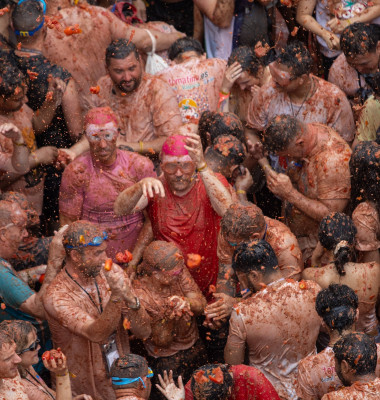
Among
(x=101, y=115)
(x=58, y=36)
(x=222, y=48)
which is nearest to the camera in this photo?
(x=101, y=115)

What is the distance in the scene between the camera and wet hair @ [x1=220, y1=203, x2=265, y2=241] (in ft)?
23.8

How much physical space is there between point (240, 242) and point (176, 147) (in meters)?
1.03

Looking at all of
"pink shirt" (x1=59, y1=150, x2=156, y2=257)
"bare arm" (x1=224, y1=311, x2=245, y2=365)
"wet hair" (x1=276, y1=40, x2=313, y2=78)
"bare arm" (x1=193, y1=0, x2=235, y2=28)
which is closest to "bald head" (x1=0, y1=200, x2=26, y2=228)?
"pink shirt" (x1=59, y1=150, x2=156, y2=257)

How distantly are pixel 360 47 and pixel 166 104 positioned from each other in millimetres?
1944

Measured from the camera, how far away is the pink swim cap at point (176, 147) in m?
7.69

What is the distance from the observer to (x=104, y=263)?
6.85 metres

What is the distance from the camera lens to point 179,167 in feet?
25.4

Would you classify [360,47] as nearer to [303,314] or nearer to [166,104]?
[166,104]

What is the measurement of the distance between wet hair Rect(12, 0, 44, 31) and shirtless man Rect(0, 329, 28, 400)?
3.54m

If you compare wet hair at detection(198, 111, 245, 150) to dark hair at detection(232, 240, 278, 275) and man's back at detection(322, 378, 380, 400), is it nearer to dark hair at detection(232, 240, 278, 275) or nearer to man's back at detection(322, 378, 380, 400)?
dark hair at detection(232, 240, 278, 275)

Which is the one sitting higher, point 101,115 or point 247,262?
point 101,115

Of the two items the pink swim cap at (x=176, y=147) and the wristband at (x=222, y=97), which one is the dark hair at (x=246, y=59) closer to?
the wristband at (x=222, y=97)

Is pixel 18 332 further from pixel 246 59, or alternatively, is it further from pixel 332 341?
pixel 246 59

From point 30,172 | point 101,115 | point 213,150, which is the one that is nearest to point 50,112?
point 30,172
